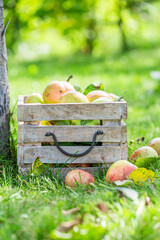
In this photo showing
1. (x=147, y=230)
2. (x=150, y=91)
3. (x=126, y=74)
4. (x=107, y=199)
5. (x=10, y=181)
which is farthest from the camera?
(x=126, y=74)

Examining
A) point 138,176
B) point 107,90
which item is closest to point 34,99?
point 138,176

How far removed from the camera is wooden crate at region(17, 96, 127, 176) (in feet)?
6.98

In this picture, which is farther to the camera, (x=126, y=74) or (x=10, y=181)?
(x=126, y=74)

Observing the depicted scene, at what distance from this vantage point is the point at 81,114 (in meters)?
2.14

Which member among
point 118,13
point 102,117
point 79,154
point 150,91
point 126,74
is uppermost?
point 118,13

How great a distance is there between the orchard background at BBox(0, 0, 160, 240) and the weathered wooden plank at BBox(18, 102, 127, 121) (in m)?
0.40

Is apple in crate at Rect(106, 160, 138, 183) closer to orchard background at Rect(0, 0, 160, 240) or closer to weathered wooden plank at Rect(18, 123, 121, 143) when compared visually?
orchard background at Rect(0, 0, 160, 240)

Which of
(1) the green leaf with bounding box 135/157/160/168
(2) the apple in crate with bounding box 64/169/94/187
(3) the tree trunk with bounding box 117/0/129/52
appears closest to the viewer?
(2) the apple in crate with bounding box 64/169/94/187

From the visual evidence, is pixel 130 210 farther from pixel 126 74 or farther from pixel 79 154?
pixel 126 74

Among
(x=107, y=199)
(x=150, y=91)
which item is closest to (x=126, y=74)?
(x=150, y=91)

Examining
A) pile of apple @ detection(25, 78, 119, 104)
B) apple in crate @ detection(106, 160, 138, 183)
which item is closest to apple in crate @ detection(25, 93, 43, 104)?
pile of apple @ detection(25, 78, 119, 104)

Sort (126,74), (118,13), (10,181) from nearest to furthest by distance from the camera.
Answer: (10,181), (126,74), (118,13)

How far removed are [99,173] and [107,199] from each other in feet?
1.73

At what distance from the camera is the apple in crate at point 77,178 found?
1.99 meters
